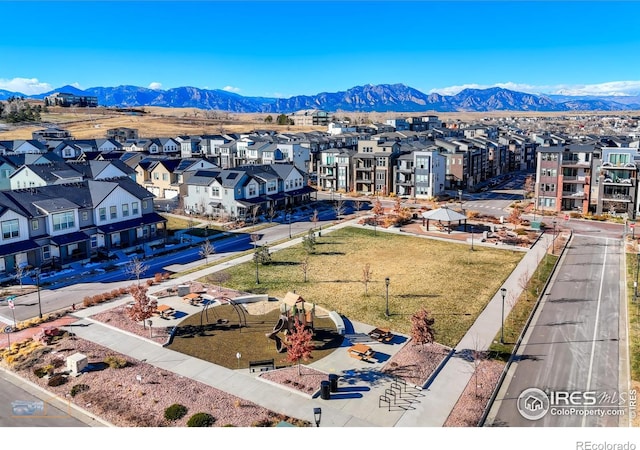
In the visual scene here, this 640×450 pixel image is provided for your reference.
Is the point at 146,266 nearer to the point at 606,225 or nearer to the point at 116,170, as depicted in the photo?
→ the point at 116,170

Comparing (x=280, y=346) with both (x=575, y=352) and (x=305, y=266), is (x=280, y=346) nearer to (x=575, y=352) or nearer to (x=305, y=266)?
(x=305, y=266)

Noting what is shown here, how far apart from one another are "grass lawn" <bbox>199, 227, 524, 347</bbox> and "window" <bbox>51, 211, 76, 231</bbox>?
17.1 meters

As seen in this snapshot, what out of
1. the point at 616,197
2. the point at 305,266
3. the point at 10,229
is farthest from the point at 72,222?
the point at 616,197

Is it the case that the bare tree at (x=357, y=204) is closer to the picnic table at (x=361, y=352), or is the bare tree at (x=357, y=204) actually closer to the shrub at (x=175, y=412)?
the picnic table at (x=361, y=352)

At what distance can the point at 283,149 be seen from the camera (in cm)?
10462

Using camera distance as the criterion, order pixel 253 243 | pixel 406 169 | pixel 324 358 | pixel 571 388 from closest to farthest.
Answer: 1. pixel 571 388
2. pixel 324 358
3. pixel 253 243
4. pixel 406 169

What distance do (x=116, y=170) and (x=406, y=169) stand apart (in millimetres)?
47092

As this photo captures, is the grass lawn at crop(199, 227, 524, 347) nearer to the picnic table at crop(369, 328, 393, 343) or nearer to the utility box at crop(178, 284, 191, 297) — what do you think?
the picnic table at crop(369, 328, 393, 343)

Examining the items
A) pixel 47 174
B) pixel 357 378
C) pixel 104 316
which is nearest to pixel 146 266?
pixel 104 316

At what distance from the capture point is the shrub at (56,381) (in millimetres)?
26828

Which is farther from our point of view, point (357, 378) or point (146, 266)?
point (146, 266)

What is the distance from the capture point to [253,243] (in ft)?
188

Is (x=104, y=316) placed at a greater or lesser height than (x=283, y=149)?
lesser

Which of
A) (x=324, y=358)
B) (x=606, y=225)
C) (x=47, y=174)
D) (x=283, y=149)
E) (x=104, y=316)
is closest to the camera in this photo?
(x=324, y=358)
